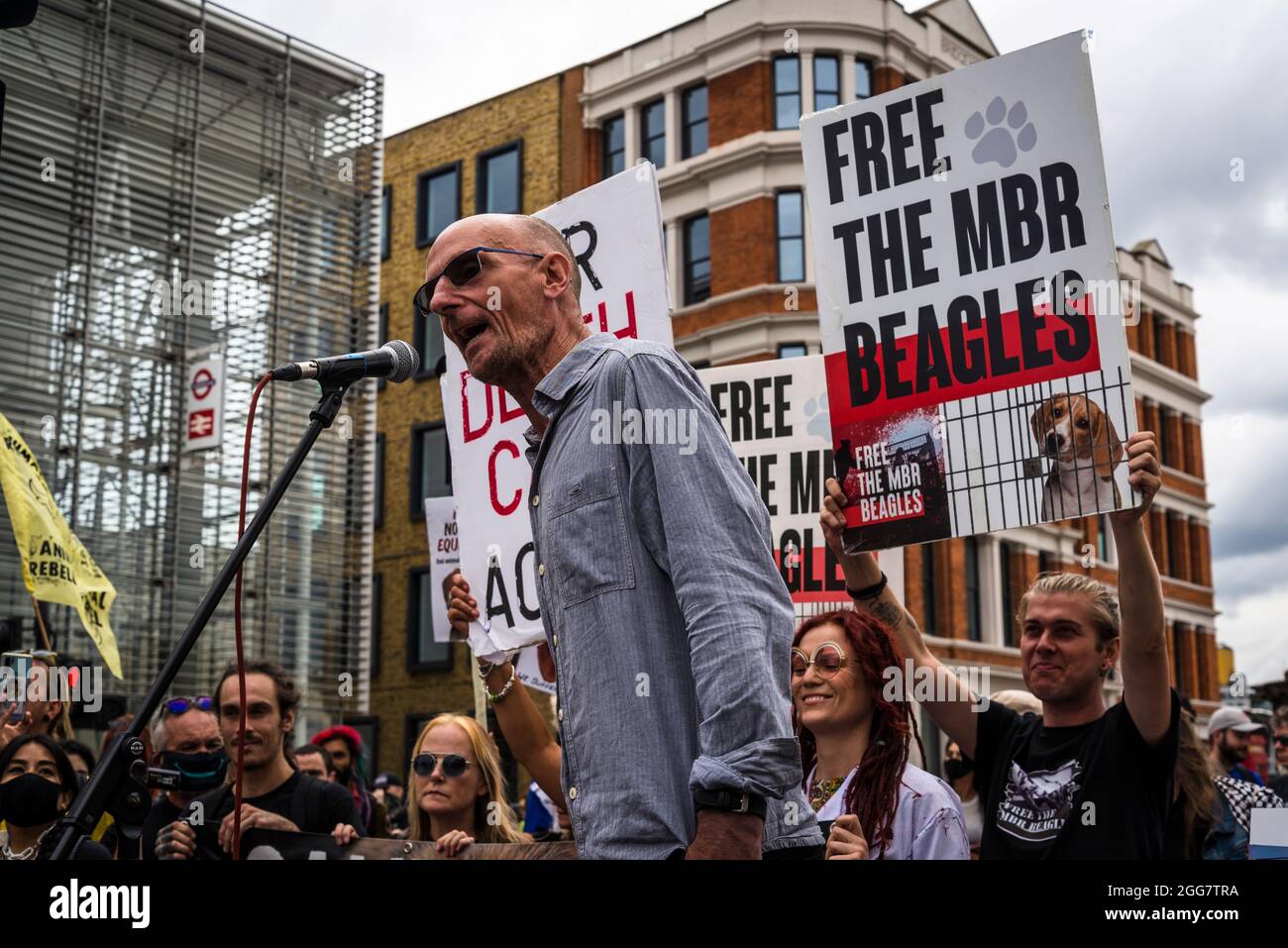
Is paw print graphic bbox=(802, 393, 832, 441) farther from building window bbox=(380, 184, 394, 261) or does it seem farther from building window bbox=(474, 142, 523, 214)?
building window bbox=(380, 184, 394, 261)

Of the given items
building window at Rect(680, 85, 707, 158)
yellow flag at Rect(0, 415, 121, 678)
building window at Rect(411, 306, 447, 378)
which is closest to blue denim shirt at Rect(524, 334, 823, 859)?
yellow flag at Rect(0, 415, 121, 678)

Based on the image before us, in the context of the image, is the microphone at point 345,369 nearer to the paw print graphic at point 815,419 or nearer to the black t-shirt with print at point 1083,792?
the black t-shirt with print at point 1083,792

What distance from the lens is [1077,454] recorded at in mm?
4078

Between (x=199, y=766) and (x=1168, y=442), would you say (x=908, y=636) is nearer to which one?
(x=199, y=766)

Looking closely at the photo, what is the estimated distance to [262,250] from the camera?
66.2ft

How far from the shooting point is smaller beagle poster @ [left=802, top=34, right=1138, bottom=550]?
415cm

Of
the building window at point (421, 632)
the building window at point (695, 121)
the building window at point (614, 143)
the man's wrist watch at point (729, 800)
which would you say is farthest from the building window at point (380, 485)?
the man's wrist watch at point (729, 800)

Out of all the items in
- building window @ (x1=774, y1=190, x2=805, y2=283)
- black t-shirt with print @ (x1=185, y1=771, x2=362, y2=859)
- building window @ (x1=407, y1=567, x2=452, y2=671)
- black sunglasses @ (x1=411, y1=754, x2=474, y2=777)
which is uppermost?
building window @ (x1=774, y1=190, x2=805, y2=283)

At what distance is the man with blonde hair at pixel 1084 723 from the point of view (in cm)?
359

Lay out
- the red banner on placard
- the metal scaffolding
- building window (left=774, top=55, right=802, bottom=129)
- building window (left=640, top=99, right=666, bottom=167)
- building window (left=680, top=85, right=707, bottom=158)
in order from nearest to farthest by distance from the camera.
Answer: the red banner on placard < the metal scaffolding < building window (left=774, top=55, right=802, bottom=129) < building window (left=680, top=85, right=707, bottom=158) < building window (left=640, top=99, right=666, bottom=167)


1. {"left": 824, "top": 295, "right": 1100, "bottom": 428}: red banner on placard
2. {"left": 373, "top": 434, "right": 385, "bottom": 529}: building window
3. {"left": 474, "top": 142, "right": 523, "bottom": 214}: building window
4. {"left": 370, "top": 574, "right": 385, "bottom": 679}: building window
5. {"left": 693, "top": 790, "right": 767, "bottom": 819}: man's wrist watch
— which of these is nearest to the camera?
{"left": 693, "top": 790, "right": 767, "bottom": 819}: man's wrist watch

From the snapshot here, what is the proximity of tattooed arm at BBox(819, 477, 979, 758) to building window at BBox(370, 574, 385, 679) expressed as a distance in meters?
26.0

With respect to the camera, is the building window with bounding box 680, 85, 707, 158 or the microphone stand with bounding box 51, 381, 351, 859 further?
the building window with bounding box 680, 85, 707, 158
